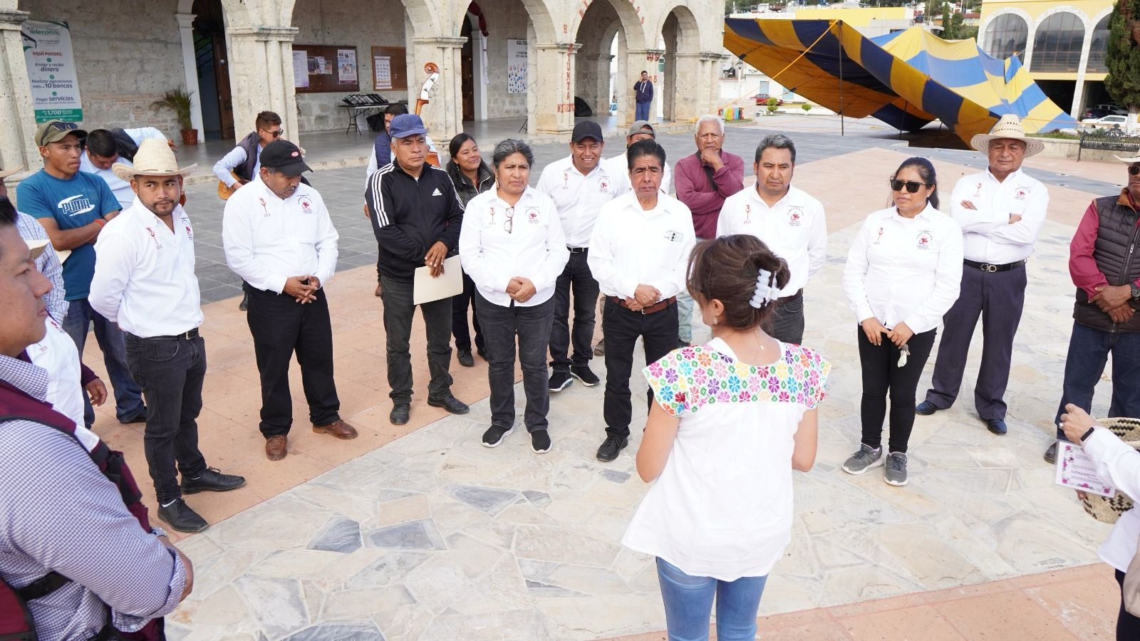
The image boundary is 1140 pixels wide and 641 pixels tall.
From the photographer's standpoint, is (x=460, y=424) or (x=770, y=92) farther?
(x=770, y=92)

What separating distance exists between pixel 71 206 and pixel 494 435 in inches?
105

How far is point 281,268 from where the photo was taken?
4.06 metres

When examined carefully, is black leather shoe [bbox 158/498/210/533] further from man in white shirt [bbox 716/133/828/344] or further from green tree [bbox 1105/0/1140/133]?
green tree [bbox 1105/0/1140/133]

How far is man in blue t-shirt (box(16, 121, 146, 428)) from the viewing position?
411 cm

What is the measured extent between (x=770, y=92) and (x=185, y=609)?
61.5 m

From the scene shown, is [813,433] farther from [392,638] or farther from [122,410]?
[122,410]

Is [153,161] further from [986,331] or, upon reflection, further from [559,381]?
[986,331]

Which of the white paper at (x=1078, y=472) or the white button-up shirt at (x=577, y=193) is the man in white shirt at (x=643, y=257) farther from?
the white paper at (x=1078, y=472)

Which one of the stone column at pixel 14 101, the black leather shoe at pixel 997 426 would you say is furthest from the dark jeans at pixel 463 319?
the stone column at pixel 14 101

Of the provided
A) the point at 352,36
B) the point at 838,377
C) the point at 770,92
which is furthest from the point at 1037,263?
the point at 770,92

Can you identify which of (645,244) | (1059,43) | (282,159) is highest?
(1059,43)

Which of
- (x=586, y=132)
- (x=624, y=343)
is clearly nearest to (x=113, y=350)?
(x=624, y=343)

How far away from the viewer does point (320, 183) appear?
12.6 metres

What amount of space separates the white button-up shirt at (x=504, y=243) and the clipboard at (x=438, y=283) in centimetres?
32
